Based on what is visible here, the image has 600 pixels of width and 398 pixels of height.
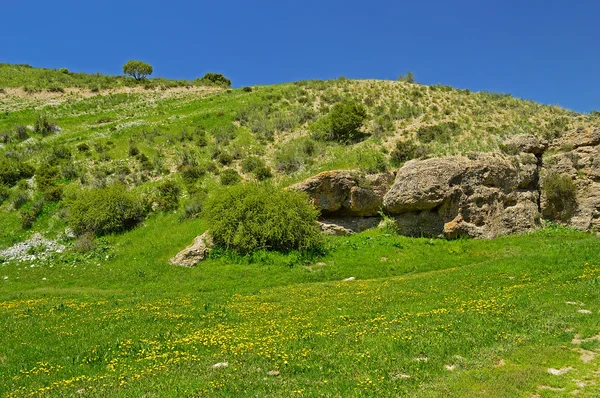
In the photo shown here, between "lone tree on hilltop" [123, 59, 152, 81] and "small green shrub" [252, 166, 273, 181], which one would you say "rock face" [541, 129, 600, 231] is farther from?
"lone tree on hilltop" [123, 59, 152, 81]

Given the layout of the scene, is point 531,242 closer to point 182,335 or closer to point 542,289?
point 542,289

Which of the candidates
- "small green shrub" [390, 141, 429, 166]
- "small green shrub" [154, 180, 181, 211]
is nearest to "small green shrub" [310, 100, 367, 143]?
"small green shrub" [390, 141, 429, 166]

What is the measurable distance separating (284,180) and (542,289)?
24.1 m

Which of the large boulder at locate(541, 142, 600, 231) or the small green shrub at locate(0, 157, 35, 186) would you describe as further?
the small green shrub at locate(0, 157, 35, 186)

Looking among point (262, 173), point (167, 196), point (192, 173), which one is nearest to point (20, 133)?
point (192, 173)

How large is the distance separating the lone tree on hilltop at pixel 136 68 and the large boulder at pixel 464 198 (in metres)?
71.4

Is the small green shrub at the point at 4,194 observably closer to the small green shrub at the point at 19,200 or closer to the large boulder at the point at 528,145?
the small green shrub at the point at 19,200

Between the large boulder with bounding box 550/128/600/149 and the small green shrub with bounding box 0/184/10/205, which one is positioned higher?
the large boulder with bounding box 550/128/600/149

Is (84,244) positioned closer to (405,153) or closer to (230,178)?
(230,178)

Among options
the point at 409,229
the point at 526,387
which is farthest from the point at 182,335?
the point at 409,229

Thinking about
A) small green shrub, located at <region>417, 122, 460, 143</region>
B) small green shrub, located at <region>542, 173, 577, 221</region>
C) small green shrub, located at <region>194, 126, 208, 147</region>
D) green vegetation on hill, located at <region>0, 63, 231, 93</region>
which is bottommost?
small green shrub, located at <region>542, 173, 577, 221</region>

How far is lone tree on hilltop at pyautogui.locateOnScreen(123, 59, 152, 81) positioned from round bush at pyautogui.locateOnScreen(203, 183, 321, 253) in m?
67.1

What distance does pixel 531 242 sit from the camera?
2656 centimetres

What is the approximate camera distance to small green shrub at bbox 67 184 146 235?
102ft
